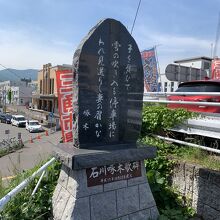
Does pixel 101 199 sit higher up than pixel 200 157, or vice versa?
pixel 200 157

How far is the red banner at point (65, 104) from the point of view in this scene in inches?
223

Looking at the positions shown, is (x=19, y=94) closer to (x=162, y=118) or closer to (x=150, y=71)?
(x=150, y=71)

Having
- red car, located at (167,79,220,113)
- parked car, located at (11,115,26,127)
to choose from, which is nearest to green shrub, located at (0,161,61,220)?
red car, located at (167,79,220,113)

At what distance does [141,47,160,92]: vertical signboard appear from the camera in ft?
43.9

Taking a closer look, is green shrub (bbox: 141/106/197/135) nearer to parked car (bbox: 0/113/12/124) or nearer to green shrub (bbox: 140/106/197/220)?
green shrub (bbox: 140/106/197/220)

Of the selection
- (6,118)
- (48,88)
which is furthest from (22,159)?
(48,88)

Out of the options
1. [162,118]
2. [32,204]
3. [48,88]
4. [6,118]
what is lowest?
[6,118]

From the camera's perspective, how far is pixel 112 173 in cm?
370

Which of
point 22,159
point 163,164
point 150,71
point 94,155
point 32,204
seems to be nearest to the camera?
point 94,155

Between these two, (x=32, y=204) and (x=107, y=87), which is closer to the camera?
(x=107, y=87)

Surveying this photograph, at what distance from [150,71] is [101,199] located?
11.0 metres

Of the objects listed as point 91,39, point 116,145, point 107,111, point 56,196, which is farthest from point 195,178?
point 91,39

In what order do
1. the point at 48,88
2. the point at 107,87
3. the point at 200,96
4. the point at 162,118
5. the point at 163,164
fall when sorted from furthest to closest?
the point at 48,88 → the point at 200,96 → the point at 162,118 → the point at 163,164 → the point at 107,87

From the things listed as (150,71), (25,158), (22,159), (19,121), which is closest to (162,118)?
(150,71)
